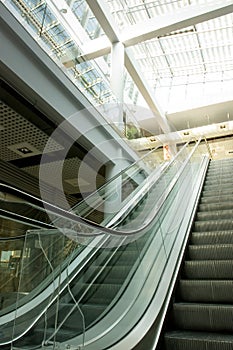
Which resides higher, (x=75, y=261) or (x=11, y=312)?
(x=75, y=261)

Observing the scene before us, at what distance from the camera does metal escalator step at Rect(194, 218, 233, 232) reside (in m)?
3.99

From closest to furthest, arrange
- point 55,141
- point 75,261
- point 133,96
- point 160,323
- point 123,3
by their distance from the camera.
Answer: point 160,323
point 75,261
point 55,141
point 123,3
point 133,96

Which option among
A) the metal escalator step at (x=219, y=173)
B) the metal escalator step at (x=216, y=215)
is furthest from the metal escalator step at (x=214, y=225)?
the metal escalator step at (x=219, y=173)

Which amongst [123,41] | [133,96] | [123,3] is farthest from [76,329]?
[133,96]

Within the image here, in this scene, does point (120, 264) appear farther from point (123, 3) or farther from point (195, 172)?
point (123, 3)

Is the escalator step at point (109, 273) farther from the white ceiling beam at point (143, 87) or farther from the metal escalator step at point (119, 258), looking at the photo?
the white ceiling beam at point (143, 87)

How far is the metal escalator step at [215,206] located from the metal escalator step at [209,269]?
1.72 metres

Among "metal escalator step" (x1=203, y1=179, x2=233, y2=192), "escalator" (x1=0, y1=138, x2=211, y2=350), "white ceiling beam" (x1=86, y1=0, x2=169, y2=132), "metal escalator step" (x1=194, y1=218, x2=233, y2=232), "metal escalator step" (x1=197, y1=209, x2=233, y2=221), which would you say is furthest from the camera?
"white ceiling beam" (x1=86, y1=0, x2=169, y2=132)

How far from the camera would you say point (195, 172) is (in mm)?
6625

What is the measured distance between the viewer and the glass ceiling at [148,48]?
4773 mm

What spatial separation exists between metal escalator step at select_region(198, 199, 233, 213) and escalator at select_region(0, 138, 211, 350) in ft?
5.06

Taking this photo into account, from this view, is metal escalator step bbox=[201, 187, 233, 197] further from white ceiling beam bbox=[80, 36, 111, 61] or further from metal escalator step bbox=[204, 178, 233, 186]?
white ceiling beam bbox=[80, 36, 111, 61]

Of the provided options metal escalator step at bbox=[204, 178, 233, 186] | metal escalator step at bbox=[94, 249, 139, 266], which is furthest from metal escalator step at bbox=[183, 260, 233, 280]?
metal escalator step at bbox=[204, 178, 233, 186]

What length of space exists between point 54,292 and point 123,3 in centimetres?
1182
